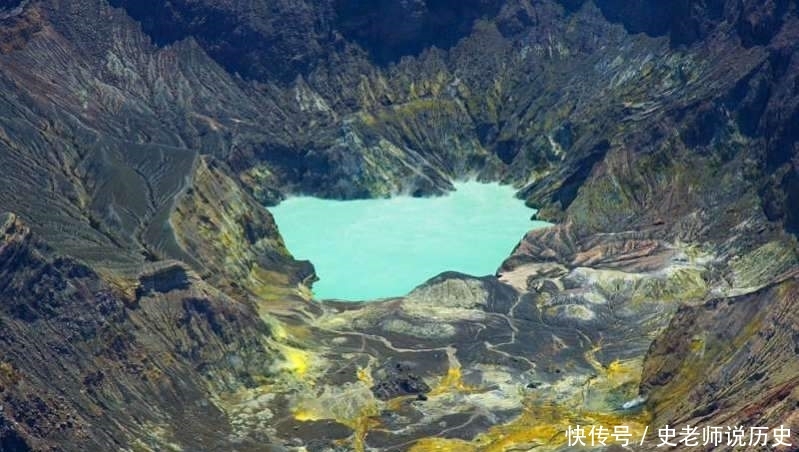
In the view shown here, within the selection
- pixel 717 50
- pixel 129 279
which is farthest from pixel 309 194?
pixel 129 279

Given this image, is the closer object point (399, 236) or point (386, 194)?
point (399, 236)

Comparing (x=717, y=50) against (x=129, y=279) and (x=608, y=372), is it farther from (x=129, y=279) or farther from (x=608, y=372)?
(x=129, y=279)

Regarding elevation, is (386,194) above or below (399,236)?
above

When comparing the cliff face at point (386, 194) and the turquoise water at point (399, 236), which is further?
the turquoise water at point (399, 236)

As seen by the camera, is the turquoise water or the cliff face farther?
the turquoise water
